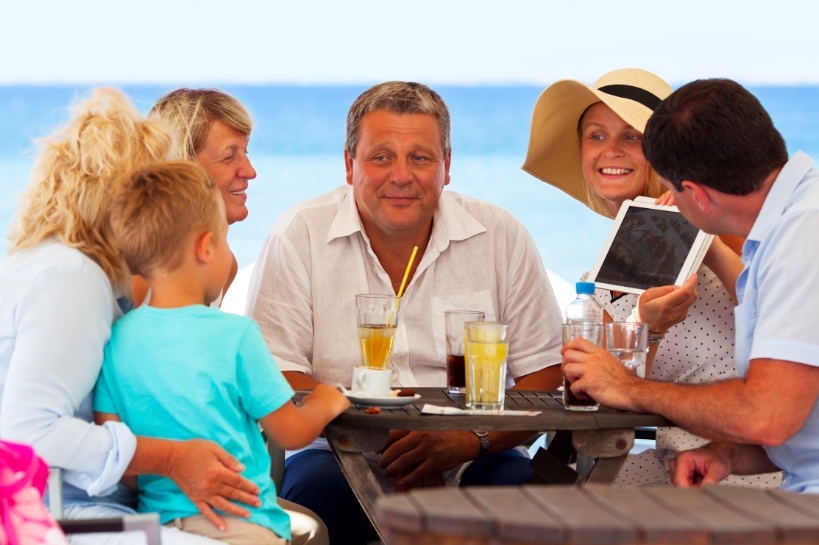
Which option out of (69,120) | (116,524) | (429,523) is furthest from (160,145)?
(429,523)

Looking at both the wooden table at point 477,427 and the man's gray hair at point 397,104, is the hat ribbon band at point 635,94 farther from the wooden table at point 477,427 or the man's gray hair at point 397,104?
the wooden table at point 477,427

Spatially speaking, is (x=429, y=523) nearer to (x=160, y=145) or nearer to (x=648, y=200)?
(x=160, y=145)

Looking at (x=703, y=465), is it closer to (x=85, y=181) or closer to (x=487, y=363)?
(x=487, y=363)

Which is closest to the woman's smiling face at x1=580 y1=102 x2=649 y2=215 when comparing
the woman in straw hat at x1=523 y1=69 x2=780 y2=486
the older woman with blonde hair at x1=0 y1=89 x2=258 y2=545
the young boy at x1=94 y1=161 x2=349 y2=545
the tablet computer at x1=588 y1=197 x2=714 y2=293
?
the woman in straw hat at x1=523 y1=69 x2=780 y2=486

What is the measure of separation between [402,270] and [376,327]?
2.10ft

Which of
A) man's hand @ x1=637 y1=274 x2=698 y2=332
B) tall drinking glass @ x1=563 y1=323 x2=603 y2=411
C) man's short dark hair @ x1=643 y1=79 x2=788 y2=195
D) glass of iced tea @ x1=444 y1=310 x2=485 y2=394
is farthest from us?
man's hand @ x1=637 y1=274 x2=698 y2=332

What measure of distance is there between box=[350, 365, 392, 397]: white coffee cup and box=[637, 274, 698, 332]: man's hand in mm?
664

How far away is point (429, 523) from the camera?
4.36 feet

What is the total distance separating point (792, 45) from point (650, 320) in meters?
17.2

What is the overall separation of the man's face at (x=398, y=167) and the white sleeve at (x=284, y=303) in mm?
244

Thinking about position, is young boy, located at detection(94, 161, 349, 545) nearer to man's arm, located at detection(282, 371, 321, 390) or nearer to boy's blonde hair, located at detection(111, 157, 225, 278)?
boy's blonde hair, located at detection(111, 157, 225, 278)

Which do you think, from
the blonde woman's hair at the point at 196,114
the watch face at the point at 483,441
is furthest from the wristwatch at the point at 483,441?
the blonde woman's hair at the point at 196,114

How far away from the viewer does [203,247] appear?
6.47 ft

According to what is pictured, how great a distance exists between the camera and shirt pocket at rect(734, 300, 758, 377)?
2.13m
